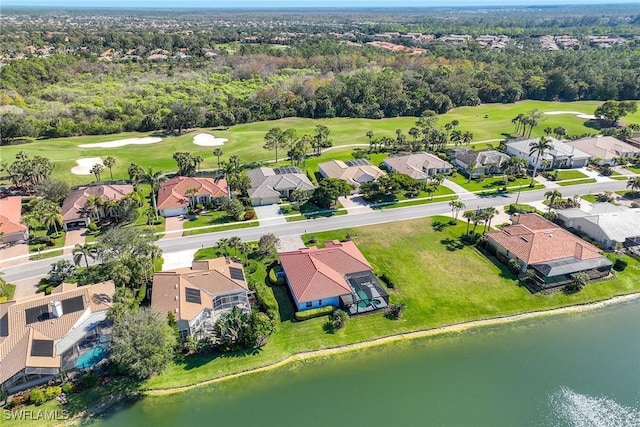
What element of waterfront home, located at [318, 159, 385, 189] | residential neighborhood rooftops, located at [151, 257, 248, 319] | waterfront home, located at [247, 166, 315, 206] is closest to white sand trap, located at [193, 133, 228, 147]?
waterfront home, located at [247, 166, 315, 206]

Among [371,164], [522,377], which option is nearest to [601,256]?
[522,377]

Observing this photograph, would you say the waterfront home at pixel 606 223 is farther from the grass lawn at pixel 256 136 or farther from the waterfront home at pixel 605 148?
the grass lawn at pixel 256 136

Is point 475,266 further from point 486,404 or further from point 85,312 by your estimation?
point 85,312

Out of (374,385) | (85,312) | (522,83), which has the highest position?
(522,83)

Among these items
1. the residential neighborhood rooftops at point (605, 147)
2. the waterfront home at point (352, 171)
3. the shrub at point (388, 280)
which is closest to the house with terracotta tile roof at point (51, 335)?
the shrub at point (388, 280)

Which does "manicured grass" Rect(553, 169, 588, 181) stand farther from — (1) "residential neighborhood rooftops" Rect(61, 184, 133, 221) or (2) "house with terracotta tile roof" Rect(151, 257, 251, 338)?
(1) "residential neighborhood rooftops" Rect(61, 184, 133, 221)
